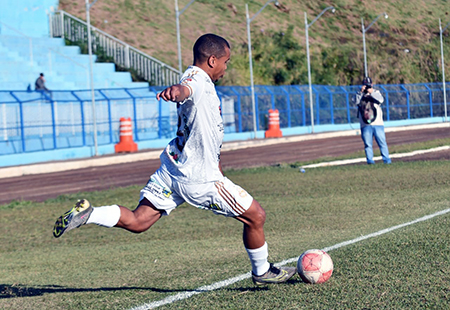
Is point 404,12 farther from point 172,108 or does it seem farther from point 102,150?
point 102,150

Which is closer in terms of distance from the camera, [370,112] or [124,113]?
[370,112]

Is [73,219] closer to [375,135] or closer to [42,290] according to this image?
[42,290]

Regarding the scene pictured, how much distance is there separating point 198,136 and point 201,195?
1.48 feet

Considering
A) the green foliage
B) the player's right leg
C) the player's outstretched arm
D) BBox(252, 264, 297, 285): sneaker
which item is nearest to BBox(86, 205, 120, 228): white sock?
the player's right leg

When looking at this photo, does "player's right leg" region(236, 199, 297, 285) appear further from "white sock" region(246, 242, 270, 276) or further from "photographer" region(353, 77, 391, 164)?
"photographer" region(353, 77, 391, 164)

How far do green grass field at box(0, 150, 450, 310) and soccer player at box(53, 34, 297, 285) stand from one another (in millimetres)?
624

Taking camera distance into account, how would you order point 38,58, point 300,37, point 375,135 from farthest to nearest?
point 300,37, point 38,58, point 375,135

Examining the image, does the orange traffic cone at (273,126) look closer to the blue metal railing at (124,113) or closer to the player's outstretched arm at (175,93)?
the blue metal railing at (124,113)

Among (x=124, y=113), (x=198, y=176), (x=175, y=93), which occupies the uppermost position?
(x=124, y=113)

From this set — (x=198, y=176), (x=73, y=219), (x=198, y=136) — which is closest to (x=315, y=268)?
(x=198, y=176)

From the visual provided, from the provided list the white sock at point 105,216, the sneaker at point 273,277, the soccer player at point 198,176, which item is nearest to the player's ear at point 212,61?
the soccer player at point 198,176

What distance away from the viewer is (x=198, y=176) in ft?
18.0

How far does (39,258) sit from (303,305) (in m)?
4.67

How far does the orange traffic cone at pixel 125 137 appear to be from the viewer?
32.3 meters
